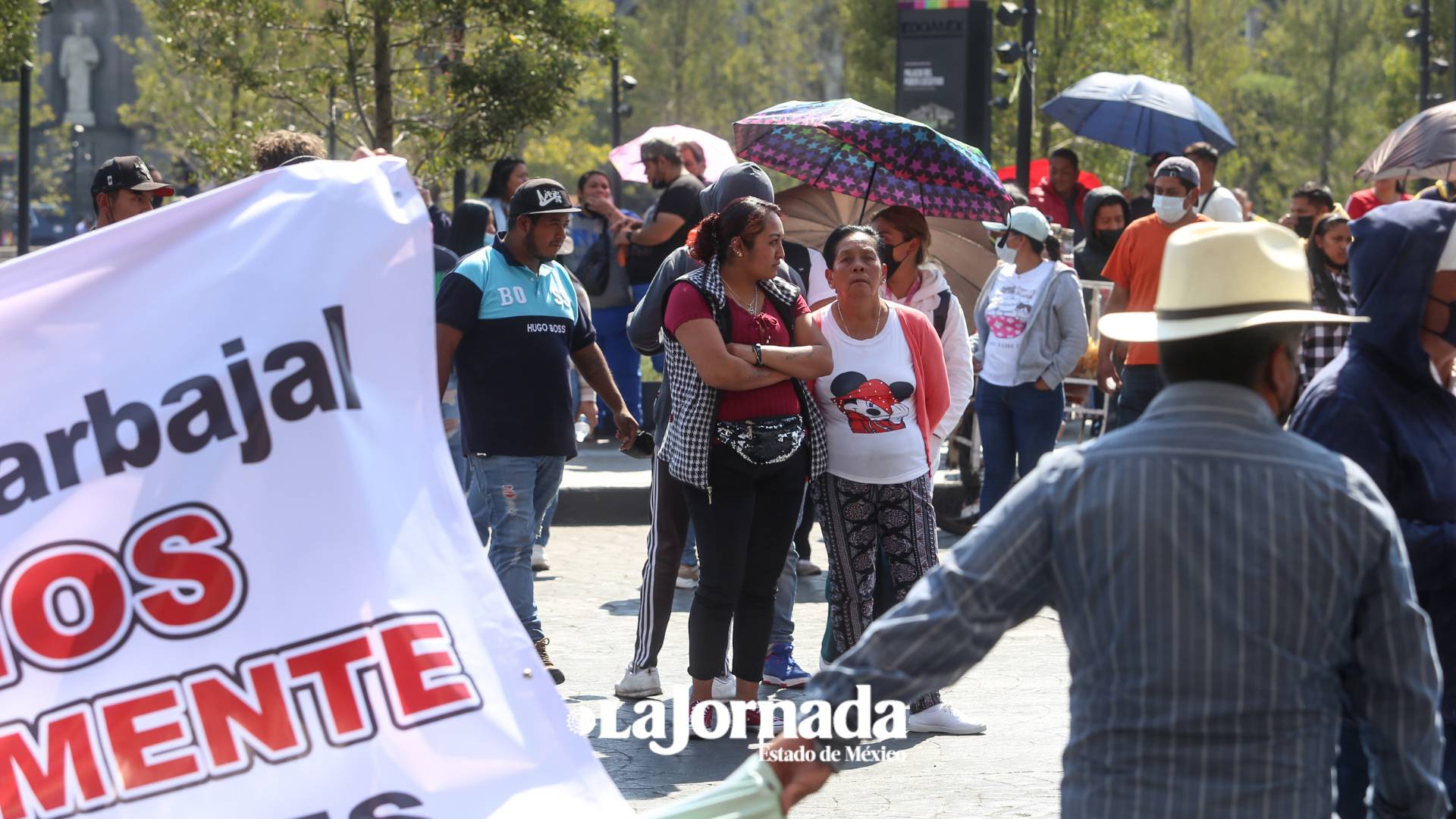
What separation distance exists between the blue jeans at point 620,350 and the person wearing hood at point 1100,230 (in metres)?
3.00

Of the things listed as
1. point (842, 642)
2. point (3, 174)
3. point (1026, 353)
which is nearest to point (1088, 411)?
point (1026, 353)

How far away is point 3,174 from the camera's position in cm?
5897

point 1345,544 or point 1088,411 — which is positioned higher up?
point 1345,544

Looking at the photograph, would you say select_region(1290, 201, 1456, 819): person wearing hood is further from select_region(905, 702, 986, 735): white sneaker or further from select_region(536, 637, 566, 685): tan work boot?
select_region(536, 637, 566, 685): tan work boot

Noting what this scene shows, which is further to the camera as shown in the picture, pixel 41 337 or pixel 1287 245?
pixel 41 337

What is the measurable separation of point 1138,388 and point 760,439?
3.43m

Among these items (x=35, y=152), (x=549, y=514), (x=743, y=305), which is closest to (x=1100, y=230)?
(x=549, y=514)

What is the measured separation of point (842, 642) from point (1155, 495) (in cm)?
381

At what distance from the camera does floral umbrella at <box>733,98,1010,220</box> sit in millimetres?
7473

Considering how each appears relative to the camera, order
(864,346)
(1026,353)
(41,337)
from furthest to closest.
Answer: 1. (1026,353)
2. (864,346)
3. (41,337)

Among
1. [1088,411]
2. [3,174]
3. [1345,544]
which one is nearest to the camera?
[1345,544]

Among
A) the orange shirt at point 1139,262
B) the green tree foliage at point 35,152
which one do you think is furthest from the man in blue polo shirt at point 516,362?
the green tree foliage at point 35,152

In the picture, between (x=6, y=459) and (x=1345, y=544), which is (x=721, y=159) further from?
(x=1345, y=544)

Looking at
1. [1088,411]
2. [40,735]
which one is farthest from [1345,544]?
[1088,411]
